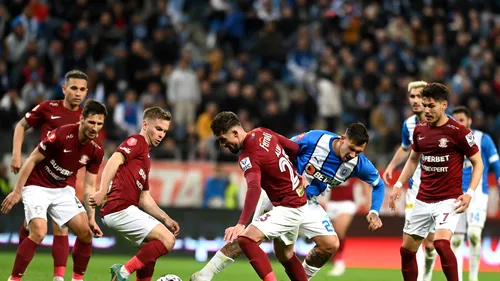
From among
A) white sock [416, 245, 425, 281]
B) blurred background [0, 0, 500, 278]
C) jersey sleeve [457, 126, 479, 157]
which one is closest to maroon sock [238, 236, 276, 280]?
jersey sleeve [457, 126, 479, 157]

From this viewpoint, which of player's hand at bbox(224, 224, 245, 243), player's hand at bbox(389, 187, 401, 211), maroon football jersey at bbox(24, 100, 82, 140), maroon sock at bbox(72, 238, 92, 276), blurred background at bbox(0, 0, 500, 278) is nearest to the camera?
player's hand at bbox(224, 224, 245, 243)

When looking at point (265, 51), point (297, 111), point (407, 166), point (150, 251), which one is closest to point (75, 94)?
point (150, 251)

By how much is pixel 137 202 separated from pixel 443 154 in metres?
3.19

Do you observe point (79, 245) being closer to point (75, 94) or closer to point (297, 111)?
point (75, 94)

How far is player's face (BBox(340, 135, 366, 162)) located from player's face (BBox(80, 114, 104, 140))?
8.05ft

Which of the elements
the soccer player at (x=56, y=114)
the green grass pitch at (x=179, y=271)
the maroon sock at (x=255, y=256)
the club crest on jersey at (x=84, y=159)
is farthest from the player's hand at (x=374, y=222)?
the soccer player at (x=56, y=114)

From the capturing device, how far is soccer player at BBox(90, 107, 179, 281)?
8.39 metres

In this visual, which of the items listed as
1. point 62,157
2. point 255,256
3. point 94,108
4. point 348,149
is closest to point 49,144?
point 62,157

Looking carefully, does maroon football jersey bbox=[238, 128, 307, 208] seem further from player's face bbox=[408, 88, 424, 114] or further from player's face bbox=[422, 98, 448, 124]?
player's face bbox=[408, 88, 424, 114]

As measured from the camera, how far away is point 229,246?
859 centimetres

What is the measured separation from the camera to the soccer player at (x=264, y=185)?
26.5 feet

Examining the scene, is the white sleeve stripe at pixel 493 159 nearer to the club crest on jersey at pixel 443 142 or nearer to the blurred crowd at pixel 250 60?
the club crest on jersey at pixel 443 142

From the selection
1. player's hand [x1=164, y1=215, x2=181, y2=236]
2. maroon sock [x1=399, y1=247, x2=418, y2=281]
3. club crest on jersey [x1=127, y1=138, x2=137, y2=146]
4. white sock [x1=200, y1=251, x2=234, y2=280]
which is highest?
club crest on jersey [x1=127, y1=138, x2=137, y2=146]

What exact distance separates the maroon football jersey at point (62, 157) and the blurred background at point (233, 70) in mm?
→ 5830
